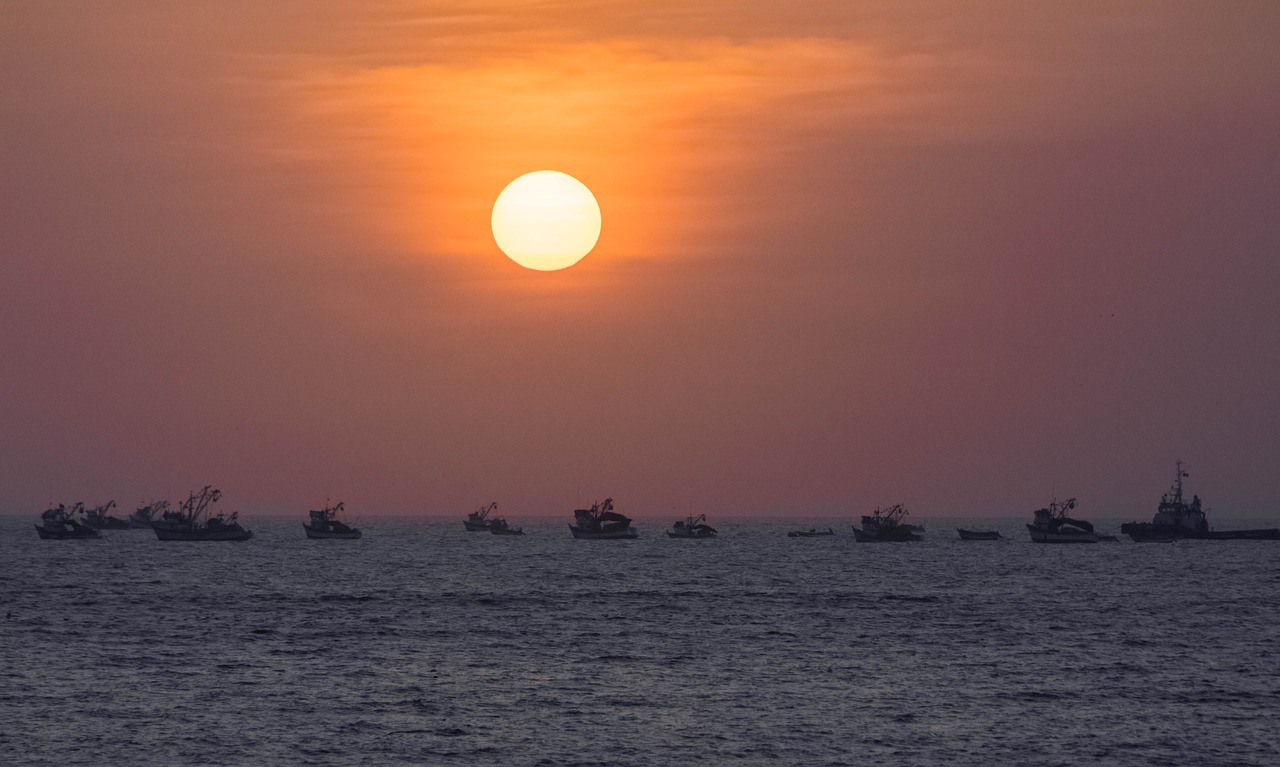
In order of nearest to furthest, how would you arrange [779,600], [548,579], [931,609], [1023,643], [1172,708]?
[1172,708], [1023,643], [931,609], [779,600], [548,579]

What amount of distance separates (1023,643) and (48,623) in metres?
75.6

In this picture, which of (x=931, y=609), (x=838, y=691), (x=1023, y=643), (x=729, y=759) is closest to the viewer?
(x=729, y=759)

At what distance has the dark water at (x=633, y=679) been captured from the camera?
60562 mm

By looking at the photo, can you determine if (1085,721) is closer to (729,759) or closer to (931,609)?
(729,759)

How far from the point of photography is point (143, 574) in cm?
18488

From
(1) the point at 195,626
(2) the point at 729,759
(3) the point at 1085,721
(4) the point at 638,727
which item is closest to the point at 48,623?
(1) the point at 195,626

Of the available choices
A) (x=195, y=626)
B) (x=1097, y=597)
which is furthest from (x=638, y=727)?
(x=1097, y=597)

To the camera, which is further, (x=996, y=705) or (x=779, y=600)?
(x=779, y=600)

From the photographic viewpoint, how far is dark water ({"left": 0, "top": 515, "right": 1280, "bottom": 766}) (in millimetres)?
60562

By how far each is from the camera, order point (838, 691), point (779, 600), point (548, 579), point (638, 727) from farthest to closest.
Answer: point (548, 579), point (779, 600), point (838, 691), point (638, 727)

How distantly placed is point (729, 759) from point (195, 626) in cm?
6514

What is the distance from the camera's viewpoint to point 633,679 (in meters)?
80.6

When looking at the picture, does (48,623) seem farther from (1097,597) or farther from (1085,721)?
(1097,597)

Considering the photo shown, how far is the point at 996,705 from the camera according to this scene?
72375 millimetres
